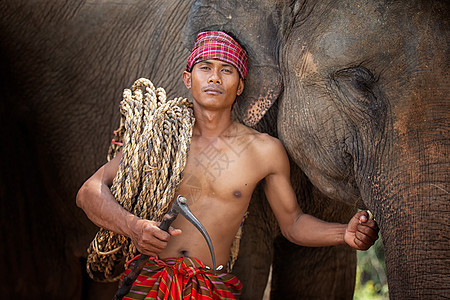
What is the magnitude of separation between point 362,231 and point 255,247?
70 centimetres

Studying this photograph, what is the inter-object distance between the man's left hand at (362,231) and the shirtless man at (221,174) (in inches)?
3.4

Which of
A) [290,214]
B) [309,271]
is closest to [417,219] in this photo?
[290,214]

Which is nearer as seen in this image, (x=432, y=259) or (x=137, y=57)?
(x=432, y=259)

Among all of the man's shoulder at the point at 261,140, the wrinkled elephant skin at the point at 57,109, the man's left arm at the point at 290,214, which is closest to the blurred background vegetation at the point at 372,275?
the wrinkled elephant skin at the point at 57,109

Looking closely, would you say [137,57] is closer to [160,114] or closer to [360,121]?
[160,114]

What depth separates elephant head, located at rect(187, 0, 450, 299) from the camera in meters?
2.11

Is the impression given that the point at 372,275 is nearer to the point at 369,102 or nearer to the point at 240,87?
the point at 240,87

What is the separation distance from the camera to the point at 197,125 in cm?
265

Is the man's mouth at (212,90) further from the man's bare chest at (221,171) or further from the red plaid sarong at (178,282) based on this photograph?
the red plaid sarong at (178,282)

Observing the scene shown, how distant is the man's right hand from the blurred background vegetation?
10.8 ft

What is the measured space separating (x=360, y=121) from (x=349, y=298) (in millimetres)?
1389

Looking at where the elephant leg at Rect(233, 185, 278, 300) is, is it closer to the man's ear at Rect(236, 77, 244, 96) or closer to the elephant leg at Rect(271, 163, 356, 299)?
the elephant leg at Rect(271, 163, 356, 299)

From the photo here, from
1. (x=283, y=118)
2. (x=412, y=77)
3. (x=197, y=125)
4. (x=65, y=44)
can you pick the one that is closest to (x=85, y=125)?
(x=65, y=44)

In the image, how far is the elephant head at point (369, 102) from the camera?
2.11 metres
